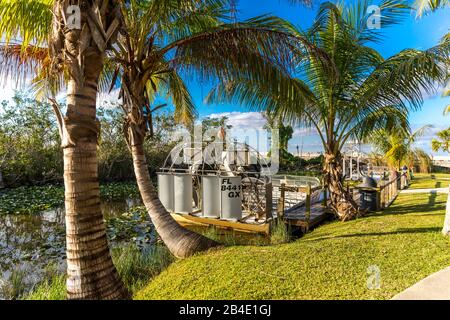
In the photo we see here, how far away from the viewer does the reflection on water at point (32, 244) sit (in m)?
5.28

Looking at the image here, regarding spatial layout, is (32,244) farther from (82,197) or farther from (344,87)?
(344,87)

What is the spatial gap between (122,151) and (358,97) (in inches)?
660

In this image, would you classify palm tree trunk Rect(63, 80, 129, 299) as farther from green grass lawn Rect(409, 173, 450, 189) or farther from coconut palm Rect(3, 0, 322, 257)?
green grass lawn Rect(409, 173, 450, 189)

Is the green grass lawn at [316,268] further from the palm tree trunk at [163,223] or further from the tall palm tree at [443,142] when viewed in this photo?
the tall palm tree at [443,142]

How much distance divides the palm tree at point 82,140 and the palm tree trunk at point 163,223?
1.73 m

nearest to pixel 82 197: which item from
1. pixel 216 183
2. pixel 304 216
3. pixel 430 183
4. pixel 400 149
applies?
pixel 216 183

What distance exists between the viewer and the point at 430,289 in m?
2.86

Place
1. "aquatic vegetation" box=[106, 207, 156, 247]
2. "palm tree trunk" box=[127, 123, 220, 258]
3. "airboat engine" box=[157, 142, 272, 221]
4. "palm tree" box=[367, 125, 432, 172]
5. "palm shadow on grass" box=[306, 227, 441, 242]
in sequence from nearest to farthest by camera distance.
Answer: "palm tree trunk" box=[127, 123, 220, 258] → "palm shadow on grass" box=[306, 227, 441, 242] → "airboat engine" box=[157, 142, 272, 221] → "aquatic vegetation" box=[106, 207, 156, 247] → "palm tree" box=[367, 125, 432, 172]

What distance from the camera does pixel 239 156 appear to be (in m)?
9.01

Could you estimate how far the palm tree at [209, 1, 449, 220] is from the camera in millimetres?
5223

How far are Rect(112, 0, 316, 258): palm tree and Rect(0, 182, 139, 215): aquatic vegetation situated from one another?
26.1 feet

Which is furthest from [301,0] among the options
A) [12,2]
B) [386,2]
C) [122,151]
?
[122,151]

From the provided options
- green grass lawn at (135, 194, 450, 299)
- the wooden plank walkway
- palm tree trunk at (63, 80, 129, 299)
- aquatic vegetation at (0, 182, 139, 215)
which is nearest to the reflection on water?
aquatic vegetation at (0, 182, 139, 215)
